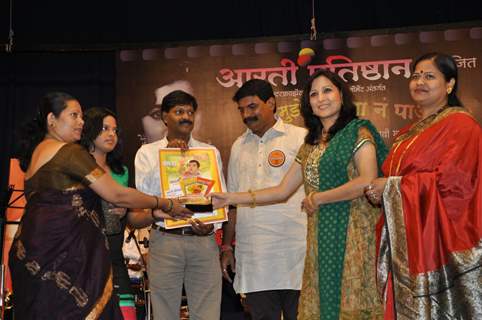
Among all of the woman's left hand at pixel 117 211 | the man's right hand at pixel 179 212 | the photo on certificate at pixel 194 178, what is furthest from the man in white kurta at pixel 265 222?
the woman's left hand at pixel 117 211

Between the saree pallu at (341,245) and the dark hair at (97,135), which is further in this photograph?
the dark hair at (97,135)

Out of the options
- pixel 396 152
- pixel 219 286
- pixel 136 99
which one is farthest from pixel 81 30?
pixel 396 152

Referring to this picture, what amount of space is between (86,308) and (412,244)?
171 centimetres

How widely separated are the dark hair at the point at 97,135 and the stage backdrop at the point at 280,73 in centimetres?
175

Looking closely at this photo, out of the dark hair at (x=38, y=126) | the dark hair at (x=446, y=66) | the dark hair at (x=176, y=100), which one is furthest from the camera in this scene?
the dark hair at (x=176, y=100)

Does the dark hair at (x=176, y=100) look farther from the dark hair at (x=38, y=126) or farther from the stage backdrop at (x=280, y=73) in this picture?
the stage backdrop at (x=280, y=73)

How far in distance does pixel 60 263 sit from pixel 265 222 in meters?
1.47

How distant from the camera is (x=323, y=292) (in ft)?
11.4

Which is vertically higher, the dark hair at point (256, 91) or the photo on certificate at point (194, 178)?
the dark hair at point (256, 91)

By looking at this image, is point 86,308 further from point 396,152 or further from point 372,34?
point 372,34

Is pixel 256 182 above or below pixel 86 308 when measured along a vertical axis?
above

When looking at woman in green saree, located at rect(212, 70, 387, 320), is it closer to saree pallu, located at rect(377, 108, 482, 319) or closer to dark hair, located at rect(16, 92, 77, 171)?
saree pallu, located at rect(377, 108, 482, 319)

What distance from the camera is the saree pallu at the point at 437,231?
10.5 ft

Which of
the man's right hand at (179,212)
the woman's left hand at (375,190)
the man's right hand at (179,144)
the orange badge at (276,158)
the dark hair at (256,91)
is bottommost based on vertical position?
the man's right hand at (179,212)
